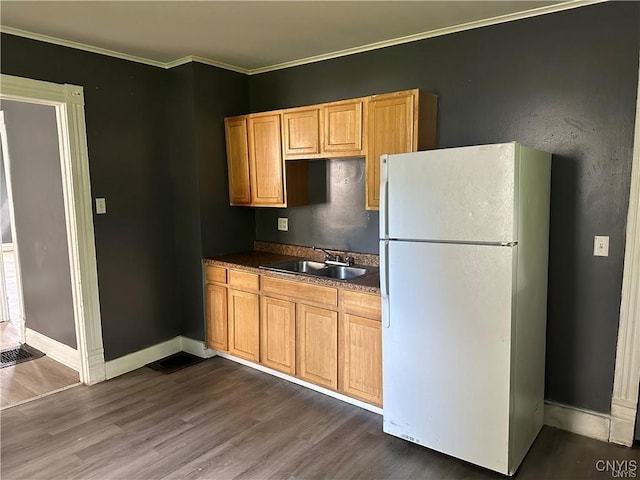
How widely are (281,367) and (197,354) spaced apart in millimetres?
940

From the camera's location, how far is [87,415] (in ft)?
9.50

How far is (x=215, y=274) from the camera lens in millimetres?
3654

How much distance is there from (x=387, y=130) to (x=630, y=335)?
70.2 inches

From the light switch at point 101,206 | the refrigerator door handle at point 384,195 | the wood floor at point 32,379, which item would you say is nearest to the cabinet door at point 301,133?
the refrigerator door handle at point 384,195

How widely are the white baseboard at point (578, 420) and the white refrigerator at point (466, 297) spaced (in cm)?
25

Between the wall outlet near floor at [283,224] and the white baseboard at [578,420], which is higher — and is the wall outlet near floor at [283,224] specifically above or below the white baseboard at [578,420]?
above

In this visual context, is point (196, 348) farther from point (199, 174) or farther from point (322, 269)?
point (199, 174)

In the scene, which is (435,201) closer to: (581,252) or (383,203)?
(383,203)

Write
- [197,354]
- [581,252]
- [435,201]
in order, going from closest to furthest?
[435,201] < [581,252] < [197,354]

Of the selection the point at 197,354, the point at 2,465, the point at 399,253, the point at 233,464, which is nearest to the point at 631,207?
the point at 399,253

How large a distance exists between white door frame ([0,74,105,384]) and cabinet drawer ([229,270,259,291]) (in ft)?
3.26

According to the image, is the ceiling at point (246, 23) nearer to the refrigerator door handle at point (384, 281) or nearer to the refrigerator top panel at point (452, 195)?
the refrigerator top panel at point (452, 195)

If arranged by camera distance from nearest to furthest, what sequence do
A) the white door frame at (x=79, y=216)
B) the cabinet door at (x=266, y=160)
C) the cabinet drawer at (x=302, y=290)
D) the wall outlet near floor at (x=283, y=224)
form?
1. the cabinet drawer at (x=302, y=290)
2. the white door frame at (x=79, y=216)
3. the cabinet door at (x=266, y=160)
4. the wall outlet near floor at (x=283, y=224)

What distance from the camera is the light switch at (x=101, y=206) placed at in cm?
331
